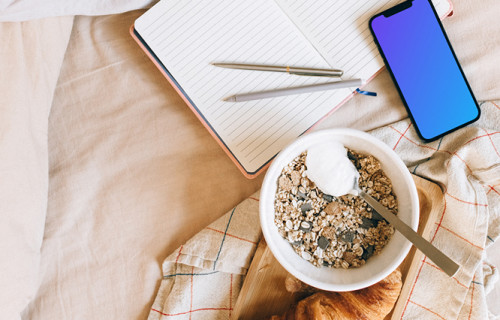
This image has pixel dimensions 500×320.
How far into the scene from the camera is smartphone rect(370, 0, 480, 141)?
27.9 inches

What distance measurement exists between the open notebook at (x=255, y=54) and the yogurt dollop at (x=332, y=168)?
0.10m

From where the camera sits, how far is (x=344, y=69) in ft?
2.35

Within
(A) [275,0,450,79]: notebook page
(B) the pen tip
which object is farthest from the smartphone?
(B) the pen tip

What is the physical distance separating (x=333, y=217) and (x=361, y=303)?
0.44ft

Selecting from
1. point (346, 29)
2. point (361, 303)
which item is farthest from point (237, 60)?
point (361, 303)

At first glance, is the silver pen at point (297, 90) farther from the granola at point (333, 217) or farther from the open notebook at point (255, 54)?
the granola at point (333, 217)

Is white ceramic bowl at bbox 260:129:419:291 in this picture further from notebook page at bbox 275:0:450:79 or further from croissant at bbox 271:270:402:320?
notebook page at bbox 275:0:450:79

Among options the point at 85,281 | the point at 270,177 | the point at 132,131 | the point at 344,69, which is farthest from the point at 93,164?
the point at 344,69

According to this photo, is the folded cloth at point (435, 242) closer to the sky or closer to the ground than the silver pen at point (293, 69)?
closer to the ground

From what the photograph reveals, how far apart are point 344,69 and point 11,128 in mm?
566

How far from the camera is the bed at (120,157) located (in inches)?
28.8

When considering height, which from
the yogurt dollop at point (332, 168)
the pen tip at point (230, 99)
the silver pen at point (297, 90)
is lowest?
the yogurt dollop at point (332, 168)

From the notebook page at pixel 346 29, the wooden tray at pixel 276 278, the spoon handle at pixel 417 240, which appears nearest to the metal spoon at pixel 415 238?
the spoon handle at pixel 417 240

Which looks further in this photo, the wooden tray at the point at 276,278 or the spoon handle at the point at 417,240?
the wooden tray at the point at 276,278
